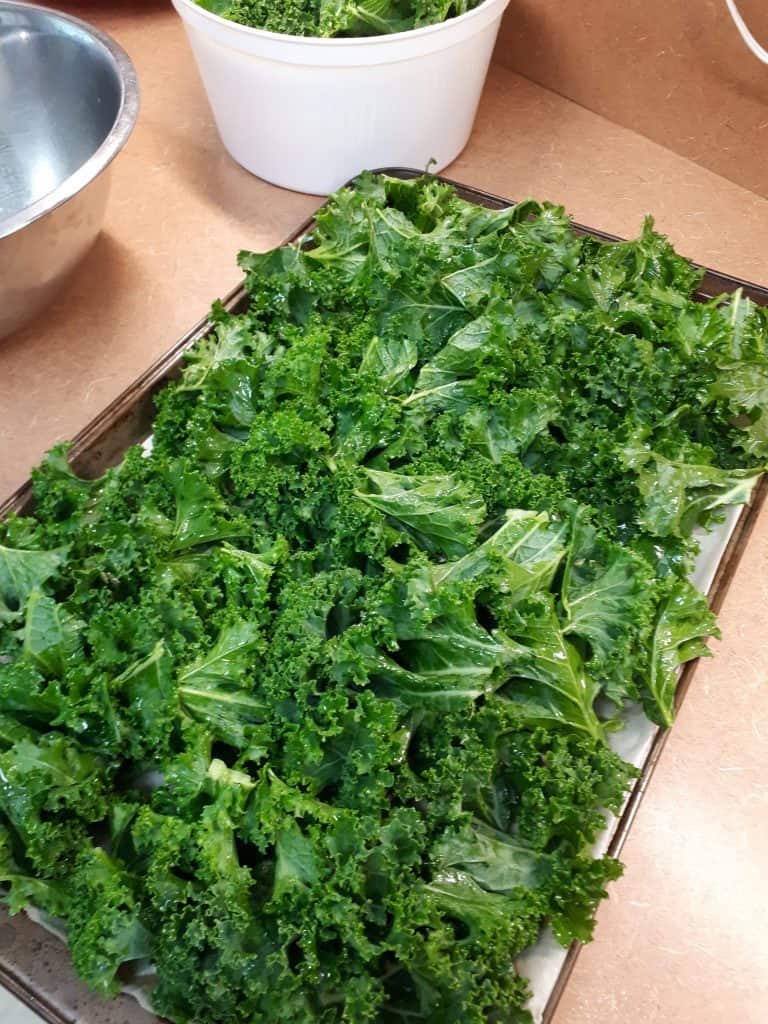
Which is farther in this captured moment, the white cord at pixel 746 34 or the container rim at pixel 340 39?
the white cord at pixel 746 34

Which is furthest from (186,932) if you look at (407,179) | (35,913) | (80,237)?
(407,179)

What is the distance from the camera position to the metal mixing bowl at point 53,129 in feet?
4.74

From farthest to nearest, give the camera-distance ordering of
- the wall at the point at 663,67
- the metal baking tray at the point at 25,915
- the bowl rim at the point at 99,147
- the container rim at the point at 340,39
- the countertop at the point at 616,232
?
the wall at the point at 663,67
the container rim at the point at 340,39
the bowl rim at the point at 99,147
the countertop at the point at 616,232
the metal baking tray at the point at 25,915

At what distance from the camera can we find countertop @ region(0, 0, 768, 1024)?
1054mm

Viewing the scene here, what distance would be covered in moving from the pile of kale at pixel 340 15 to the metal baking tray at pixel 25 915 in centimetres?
35

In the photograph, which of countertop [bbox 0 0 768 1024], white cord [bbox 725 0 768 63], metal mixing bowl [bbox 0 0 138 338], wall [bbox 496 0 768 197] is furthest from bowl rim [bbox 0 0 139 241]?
white cord [bbox 725 0 768 63]

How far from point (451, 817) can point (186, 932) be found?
290 mm

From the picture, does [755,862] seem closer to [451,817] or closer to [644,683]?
[644,683]

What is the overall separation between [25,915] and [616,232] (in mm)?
1670

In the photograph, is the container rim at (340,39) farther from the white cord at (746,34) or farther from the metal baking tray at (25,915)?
the white cord at (746,34)

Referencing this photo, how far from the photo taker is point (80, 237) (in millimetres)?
1509

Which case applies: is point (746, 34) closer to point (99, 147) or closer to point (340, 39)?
point (340, 39)

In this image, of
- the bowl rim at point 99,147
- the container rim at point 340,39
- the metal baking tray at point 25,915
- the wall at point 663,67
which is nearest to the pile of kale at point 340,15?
the container rim at point 340,39

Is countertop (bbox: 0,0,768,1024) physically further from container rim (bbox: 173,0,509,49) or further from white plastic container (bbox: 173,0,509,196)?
container rim (bbox: 173,0,509,49)
